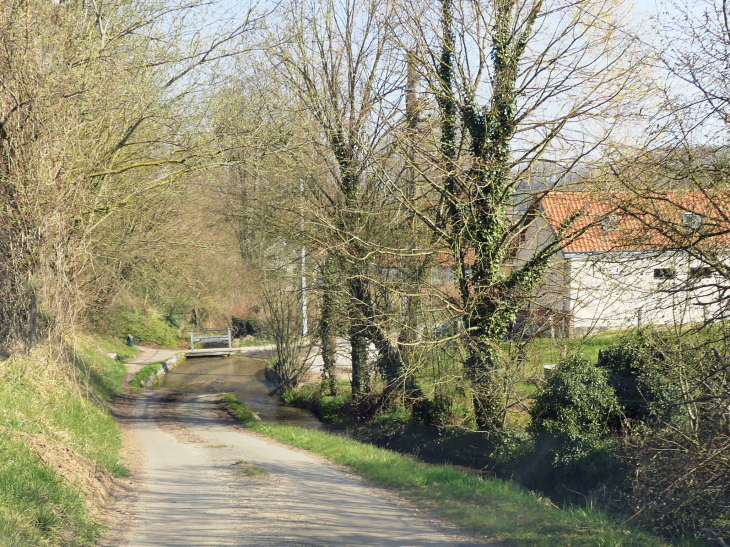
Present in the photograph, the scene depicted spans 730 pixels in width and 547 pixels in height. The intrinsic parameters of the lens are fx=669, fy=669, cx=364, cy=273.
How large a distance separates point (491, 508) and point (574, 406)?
5.86 metres

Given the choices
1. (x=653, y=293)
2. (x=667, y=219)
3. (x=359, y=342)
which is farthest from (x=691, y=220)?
(x=359, y=342)

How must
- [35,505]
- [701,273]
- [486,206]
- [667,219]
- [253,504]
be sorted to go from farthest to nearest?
[486,206], [253,504], [667,219], [701,273], [35,505]

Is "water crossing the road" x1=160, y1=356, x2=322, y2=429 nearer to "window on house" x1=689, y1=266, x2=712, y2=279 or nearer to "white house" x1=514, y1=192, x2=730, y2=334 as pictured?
"white house" x1=514, y1=192, x2=730, y2=334

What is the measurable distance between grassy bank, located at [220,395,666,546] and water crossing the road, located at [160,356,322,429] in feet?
29.9

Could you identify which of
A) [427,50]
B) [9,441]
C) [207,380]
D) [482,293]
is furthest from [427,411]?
[207,380]

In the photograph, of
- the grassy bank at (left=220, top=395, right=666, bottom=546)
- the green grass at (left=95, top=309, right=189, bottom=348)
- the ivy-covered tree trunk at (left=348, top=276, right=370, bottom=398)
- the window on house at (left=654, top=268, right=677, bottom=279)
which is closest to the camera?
the grassy bank at (left=220, top=395, right=666, bottom=546)

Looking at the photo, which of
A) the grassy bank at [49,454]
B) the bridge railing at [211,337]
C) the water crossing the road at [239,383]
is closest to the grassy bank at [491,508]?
the grassy bank at [49,454]

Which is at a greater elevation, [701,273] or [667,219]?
[667,219]

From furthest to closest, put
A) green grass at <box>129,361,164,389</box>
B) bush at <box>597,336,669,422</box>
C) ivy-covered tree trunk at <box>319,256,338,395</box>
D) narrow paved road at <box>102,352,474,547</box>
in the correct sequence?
1. green grass at <box>129,361,164,389</box>
2. ivy-covered tree trunk at <box>319,256,338,395</box>
3. bush at <box>597,336,669,422</box>
4. narrow paved road at <box>102,352,474,547</box>

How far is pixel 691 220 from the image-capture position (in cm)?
782

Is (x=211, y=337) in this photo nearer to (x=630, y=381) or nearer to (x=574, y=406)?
(x=574, y=406)

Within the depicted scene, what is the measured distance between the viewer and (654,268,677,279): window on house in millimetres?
7973

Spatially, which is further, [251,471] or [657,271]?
[251,471]

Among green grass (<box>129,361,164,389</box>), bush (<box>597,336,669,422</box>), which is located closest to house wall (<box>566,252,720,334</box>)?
bush (<box>597,336,669,422</box>)
